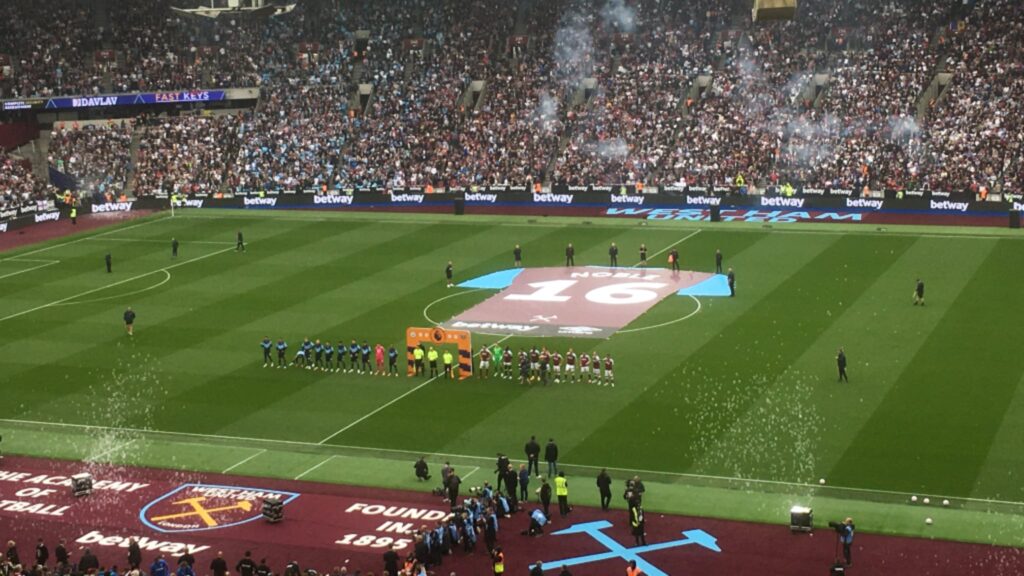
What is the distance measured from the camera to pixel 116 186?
293 feet

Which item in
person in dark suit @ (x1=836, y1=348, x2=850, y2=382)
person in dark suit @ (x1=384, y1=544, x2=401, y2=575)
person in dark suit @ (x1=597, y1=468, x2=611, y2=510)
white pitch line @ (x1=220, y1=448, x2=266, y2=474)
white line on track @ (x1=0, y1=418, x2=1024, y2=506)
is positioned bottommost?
white pitch line @ (x1=220, y1=448, x2=266, y2=474)

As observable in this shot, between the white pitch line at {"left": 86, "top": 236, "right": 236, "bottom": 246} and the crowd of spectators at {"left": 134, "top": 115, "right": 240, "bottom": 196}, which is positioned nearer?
the white pitch line at {"left": 86, "top": 236, "right": 236, "bottom": 246}

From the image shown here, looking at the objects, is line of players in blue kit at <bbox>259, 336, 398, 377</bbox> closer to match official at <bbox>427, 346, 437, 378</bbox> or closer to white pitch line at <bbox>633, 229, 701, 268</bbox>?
match official at <bbox>427, 346, 437, 378</bbox>

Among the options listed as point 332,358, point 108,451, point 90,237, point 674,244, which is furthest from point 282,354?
point 90,237

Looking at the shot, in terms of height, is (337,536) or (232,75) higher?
(232,75)

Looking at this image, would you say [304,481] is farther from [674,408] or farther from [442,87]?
[442,87]

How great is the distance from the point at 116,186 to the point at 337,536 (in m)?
62.1

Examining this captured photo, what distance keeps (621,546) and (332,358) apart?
794 inches

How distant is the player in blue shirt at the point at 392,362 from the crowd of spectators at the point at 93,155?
47.5 meters

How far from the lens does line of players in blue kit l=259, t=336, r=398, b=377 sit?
47.8m

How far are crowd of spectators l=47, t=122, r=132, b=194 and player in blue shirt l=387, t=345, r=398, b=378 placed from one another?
47.5 m

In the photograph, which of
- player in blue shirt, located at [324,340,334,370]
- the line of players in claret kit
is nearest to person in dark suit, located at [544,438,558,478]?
the line of players in claret kit

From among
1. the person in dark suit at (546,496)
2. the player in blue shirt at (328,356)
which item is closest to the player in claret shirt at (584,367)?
the player in blue shirt at (328,356)

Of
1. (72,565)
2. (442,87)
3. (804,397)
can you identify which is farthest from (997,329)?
(442,87)
